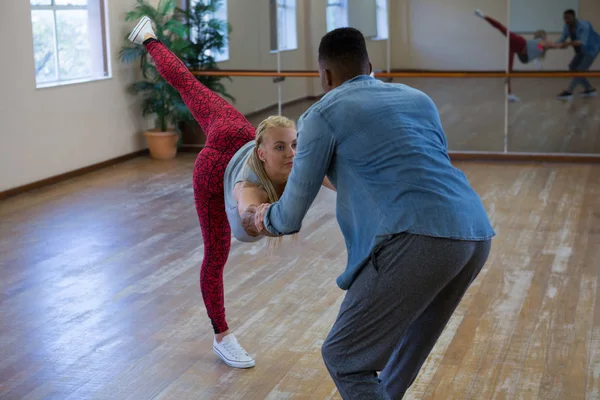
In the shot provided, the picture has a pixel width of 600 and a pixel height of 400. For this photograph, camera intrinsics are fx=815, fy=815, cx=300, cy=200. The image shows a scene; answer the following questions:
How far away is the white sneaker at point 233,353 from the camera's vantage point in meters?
3.44

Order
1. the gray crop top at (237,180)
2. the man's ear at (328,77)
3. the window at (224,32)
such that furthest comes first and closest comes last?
the window at (224,32)
the gray crop top at (237,180)
the man's ear at (328,77)

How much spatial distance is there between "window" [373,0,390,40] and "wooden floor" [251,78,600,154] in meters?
0.50

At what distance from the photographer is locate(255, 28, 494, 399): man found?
2035 millimetres

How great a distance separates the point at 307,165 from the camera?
2.08 meters

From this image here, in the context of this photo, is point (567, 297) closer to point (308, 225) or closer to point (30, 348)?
point (308, 225)

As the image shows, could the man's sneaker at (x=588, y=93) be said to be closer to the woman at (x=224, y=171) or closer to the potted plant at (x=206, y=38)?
the potted plant at (x=206, y=38)

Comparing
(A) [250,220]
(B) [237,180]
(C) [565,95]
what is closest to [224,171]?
(B) [237,180]

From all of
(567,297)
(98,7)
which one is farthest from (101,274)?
(98,7)

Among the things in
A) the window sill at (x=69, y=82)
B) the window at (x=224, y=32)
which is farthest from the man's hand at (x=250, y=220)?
the window at (x=224, y=32)

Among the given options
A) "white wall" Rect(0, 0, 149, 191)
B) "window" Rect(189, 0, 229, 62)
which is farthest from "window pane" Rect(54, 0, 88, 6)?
"window" Rect(189, 0, 229, 62)

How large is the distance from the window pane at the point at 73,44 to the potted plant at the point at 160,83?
41 centimetres

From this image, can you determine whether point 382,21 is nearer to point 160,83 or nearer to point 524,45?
point 524,45

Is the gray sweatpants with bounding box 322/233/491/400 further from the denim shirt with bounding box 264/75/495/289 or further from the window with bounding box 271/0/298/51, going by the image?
the window with bounding box 271/0/298/51

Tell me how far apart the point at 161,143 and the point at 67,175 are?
1.28m
